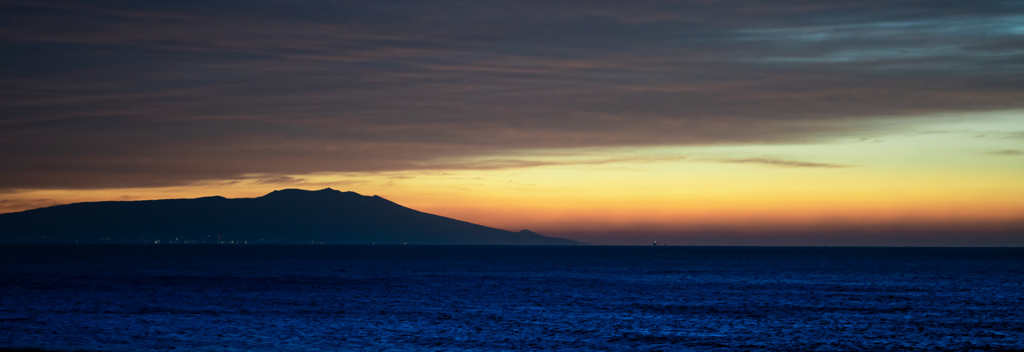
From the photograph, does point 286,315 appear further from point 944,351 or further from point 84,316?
point 944,351

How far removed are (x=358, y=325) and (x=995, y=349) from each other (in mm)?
34872

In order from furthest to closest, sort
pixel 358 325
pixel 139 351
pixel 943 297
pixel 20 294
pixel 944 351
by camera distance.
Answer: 1. pixel 943 297
2. pixel 20 294
3. pixel 358 325
4. pixel 944 351
5. pixel 139 351

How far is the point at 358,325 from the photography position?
48.2 metres

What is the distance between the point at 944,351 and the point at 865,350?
12.8 feet

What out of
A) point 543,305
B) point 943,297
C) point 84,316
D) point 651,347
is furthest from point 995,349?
point 84,316

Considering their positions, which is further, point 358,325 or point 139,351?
point 358,325

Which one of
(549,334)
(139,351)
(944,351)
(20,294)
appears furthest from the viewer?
(20,294)

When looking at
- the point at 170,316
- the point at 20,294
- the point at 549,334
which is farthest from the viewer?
the point at 20,294

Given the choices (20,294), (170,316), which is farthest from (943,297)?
(20,294)

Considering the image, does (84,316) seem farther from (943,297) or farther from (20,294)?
(943,297)

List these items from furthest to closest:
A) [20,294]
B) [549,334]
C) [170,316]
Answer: [20,294]
[170,316]
[549,334]

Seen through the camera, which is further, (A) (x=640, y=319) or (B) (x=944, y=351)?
(A) (x=640, y=319)

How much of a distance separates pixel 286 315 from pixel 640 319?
24.0 m

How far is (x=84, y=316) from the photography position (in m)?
51.2
